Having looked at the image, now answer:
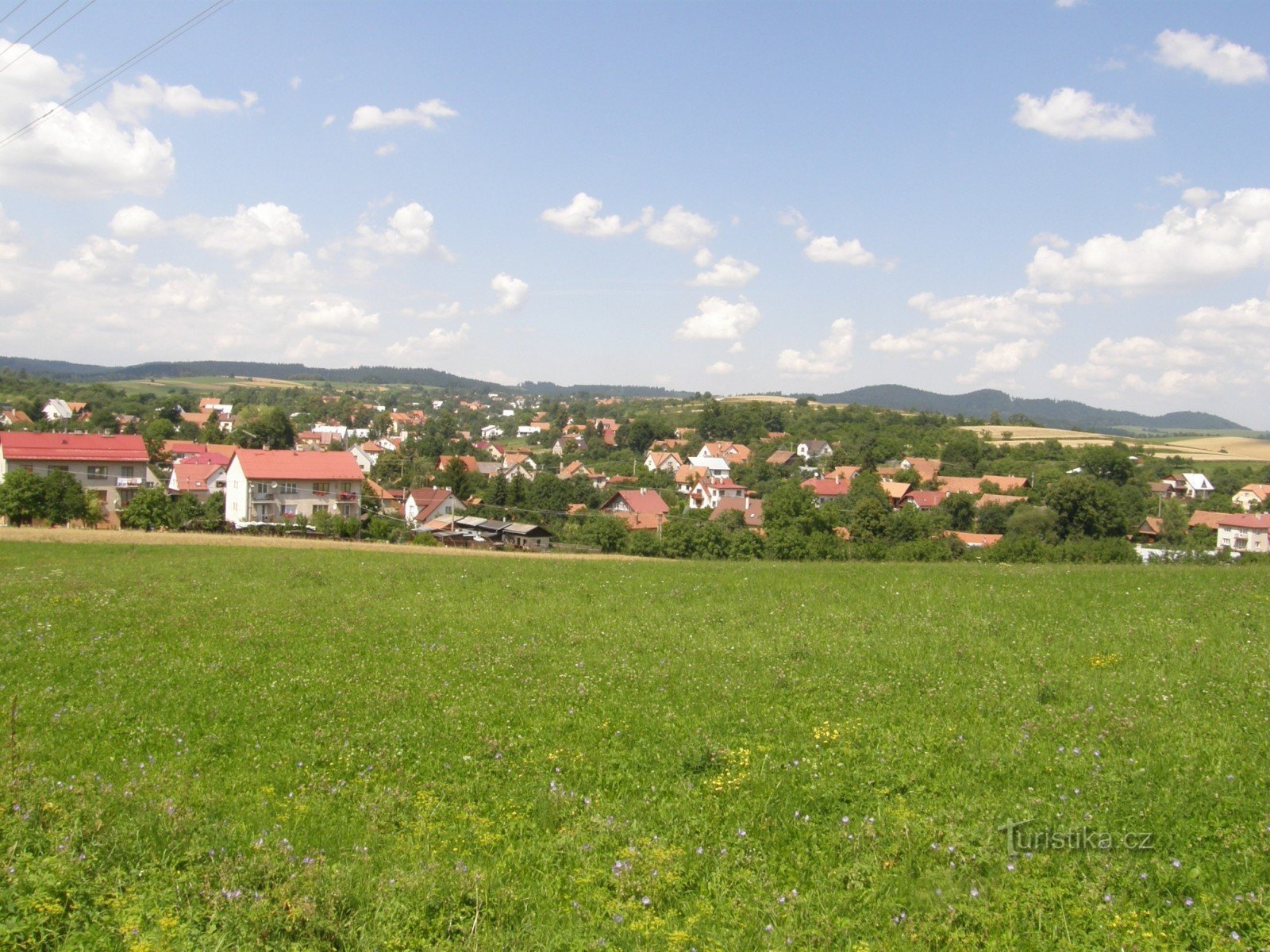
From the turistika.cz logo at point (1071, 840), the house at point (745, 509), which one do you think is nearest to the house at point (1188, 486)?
the house at point (745, 509)

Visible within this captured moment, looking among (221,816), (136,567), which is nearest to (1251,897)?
(221,816)

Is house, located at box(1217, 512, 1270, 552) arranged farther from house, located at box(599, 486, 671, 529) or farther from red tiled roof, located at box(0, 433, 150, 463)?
red tiled roof, located at box(0, 433, 150, 463)

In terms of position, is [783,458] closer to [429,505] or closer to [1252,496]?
[1252,496]

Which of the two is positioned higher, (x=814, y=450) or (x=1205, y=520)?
(x=814, y=450)

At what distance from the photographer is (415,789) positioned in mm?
8500

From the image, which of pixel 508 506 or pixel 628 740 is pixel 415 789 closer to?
pixel 628 740

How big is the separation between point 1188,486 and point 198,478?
323ft

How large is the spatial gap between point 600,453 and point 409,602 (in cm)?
12687

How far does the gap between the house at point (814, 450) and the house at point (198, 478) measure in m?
78.1

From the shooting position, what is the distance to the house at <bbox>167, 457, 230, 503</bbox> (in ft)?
243

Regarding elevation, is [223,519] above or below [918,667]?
below

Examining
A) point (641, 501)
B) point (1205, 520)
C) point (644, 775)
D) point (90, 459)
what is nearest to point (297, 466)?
point (90, 459)

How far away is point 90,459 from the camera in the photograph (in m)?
61.2

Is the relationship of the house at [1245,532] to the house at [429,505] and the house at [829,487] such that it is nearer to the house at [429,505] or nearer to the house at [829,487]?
the house at [829,487]
